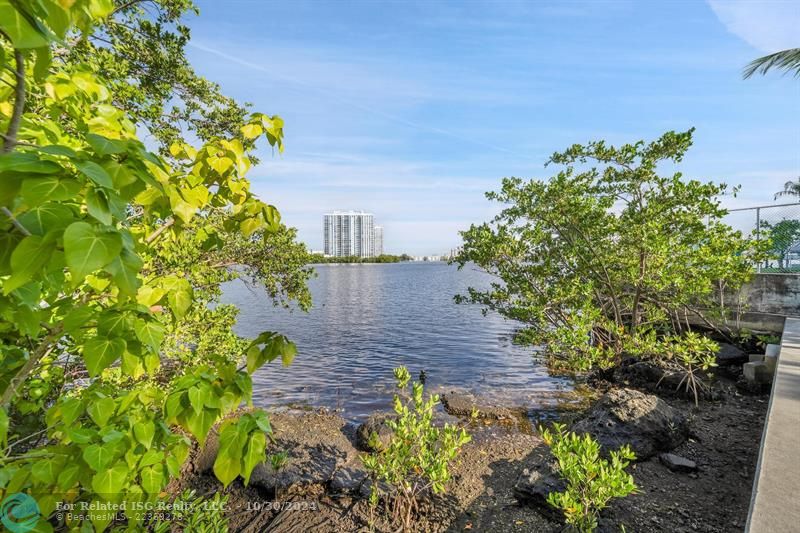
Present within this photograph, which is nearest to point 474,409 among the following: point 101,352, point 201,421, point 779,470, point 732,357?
point 779,470

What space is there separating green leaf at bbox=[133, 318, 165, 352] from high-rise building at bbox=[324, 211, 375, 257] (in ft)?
593

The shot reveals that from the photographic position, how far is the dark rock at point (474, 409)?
10.5m

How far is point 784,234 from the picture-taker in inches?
504

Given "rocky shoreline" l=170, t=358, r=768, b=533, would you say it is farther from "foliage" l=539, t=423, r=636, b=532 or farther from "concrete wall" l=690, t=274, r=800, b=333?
"concrete wall" l=690, t=274, r=800, b=333

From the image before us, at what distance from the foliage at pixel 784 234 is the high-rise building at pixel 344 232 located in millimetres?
172084

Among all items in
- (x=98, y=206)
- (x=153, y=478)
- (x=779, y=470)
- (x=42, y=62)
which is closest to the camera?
(x=98, y=206)

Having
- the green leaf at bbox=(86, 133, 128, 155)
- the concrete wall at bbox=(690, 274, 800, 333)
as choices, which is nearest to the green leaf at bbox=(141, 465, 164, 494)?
the green leaf at bbox=(86, 133, 128, 155)

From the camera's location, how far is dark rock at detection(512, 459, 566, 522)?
520 cm

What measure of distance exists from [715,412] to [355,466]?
833cm

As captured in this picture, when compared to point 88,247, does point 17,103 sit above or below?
above

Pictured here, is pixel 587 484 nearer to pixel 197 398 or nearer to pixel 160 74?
pixel 197 398

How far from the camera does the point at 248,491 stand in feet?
20.2

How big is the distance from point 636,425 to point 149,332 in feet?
25.2

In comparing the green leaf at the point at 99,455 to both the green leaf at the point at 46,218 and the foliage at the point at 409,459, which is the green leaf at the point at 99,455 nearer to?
the green leaf at the point at 46,218
